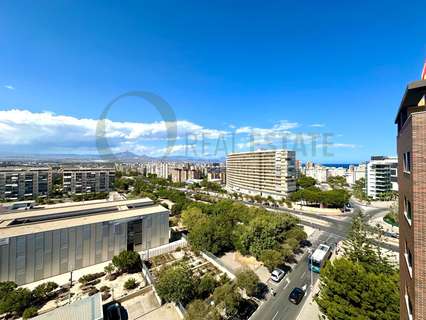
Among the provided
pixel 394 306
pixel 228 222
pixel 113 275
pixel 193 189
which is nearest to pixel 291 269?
pixel 228 222

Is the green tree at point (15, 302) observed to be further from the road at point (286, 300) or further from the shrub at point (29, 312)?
the road at point (286, 300)

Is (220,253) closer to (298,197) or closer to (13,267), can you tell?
(13,267)

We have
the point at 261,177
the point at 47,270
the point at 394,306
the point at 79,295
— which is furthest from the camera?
the point at 261,177

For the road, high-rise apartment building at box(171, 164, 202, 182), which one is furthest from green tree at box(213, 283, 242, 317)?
high-rise apartment building at box(171, 164, 202, 182)

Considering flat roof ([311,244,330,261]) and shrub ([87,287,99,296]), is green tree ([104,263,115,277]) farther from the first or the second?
flat roof ([311,244,330,261])

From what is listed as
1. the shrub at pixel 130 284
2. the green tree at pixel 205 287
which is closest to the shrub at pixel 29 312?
the shrub at pixel 130 284

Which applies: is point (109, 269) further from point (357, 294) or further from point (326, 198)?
point (326, 198)
